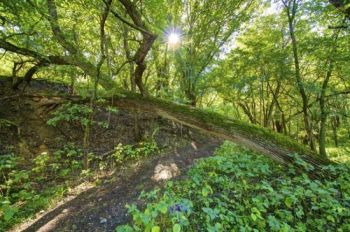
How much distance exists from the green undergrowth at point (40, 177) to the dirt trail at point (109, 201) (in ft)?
1.44

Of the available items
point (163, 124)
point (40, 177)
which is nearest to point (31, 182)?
point (40, 177)

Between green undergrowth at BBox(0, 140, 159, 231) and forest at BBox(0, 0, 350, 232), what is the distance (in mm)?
39

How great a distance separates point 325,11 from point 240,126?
434 cm

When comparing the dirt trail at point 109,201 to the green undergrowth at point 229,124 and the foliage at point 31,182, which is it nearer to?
the foliage at point 31,182

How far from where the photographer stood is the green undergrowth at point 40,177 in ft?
12.5

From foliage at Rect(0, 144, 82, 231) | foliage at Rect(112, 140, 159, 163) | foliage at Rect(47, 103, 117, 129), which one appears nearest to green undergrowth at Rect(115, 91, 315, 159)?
foliage at Rect(47, 103, 117, 129)

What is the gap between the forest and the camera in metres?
2.44

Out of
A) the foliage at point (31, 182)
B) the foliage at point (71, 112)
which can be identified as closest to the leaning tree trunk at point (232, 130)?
the foliage at point (71, 112)

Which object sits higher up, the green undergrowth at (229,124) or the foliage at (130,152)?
the green undergrowth at (229,124)

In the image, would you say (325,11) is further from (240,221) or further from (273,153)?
(240,221)

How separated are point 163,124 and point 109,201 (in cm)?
603

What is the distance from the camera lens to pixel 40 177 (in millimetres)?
5062

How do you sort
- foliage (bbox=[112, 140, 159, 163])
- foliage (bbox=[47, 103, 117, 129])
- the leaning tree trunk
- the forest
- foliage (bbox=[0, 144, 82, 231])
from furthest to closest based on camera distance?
1. foliage (bbox=[112, 140, 159, 163])
2. foliage (bbox=[47, 103, 117, 129])
3. foliage (bbox=[0, 144, 82, 231])
4. the leaning tree trunk
5. the forest

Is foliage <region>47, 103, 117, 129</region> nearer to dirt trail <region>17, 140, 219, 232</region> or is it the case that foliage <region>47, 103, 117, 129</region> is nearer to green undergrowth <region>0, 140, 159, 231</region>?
green undergrowth <region>0, 140, 159, 231</region>
